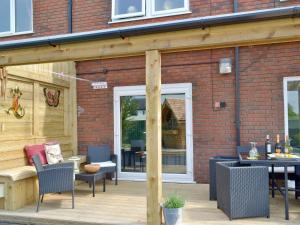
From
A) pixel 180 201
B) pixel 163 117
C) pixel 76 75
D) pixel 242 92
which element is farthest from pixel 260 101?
pixel 76 75

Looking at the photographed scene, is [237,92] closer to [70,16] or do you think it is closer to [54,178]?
[54,178]

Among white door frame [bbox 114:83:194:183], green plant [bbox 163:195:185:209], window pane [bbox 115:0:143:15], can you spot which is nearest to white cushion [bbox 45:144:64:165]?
white door frame [bbox 114:83:194:183]

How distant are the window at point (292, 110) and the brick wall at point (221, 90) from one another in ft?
0.38

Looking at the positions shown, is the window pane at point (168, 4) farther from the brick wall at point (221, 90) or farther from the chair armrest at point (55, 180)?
the chair armrest at point (55, 180)

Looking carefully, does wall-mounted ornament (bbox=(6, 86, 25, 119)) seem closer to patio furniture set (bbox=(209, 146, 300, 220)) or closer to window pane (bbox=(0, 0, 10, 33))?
window pane (bbox=(0, 0, 10, 33))

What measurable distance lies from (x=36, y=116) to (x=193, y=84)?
3.35 m

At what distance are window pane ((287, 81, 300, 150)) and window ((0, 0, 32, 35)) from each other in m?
6.46

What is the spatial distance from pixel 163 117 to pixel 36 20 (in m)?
4.19

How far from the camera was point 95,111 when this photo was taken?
8.12m

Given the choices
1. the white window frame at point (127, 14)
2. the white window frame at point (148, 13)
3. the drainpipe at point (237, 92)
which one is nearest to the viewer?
the drainpipe at point (237, 92)

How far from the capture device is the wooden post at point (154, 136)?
4.34m

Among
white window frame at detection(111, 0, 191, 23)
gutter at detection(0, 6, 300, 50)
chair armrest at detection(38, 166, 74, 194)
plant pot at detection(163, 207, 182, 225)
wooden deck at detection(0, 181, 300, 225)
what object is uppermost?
white window frame at detection(111, 0, 191, 23)

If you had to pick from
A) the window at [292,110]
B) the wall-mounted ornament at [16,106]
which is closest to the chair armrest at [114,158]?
the wall-mounted ornament at [16,106]

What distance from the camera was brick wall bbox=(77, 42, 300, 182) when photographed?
6.75 metres
